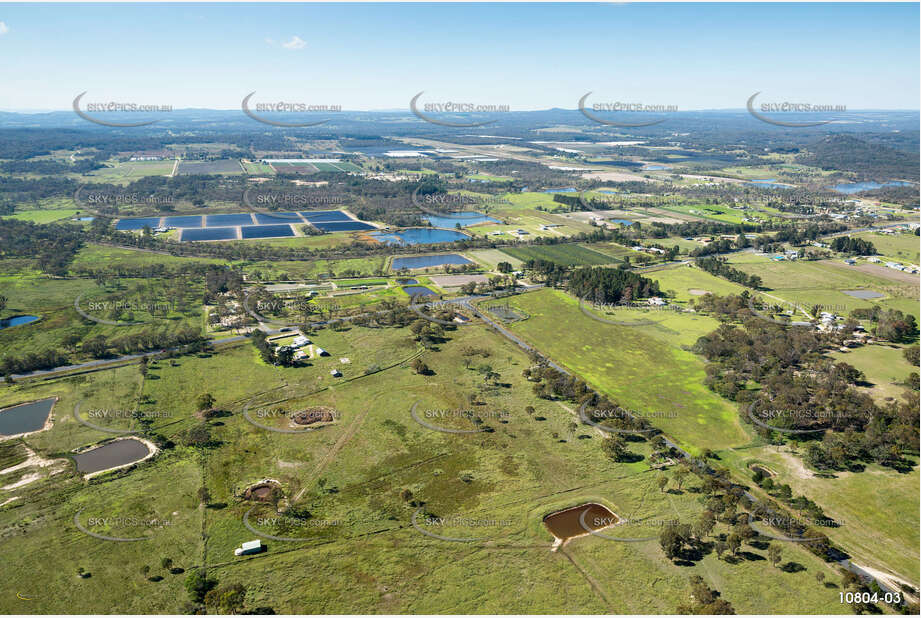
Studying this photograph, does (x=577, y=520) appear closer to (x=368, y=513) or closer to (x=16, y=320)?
(x=368, y=513)

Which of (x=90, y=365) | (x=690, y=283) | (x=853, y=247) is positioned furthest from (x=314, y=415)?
(x=853, y=247)

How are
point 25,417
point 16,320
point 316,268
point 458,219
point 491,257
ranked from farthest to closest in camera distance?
1. point 458,219
2. point 491,257
3. point 316,268
4. point 16,320
5. point 25,417

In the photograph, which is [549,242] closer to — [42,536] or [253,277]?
[253,277]

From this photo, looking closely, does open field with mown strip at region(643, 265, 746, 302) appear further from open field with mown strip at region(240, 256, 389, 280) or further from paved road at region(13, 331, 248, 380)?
paved road at region(13, 331, 248, 380)

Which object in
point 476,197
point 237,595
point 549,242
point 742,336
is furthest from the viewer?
point 476,197

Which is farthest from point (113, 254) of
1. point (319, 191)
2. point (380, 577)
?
point (380, 577)

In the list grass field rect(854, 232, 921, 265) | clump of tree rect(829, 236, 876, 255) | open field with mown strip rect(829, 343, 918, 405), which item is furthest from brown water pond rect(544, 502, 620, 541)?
grass field rect(854, 232, 921, 265)

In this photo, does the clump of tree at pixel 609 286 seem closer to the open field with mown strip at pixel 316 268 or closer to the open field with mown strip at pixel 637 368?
the open field with mown strip at pixel 637 368
